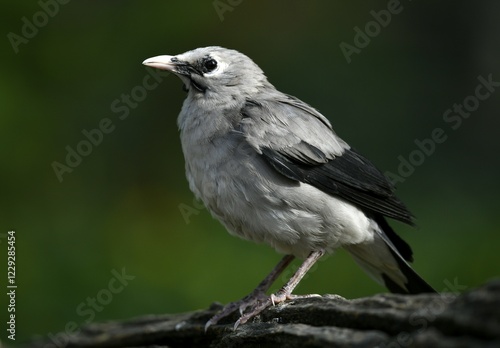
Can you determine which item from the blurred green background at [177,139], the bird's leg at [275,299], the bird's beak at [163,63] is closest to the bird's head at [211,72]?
the bird's beak at [163,63]

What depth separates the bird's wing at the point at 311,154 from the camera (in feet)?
15.8

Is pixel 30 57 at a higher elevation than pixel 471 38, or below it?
below

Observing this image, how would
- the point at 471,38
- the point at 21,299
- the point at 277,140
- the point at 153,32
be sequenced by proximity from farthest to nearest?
the point at 471,38, the point at 153,32, the point at 21,299, the point at 277,140

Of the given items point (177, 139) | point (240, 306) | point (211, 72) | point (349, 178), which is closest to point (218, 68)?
point (211, 72)

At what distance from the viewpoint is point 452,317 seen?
2.73 meters

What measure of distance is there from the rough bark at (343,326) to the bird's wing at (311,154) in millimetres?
945

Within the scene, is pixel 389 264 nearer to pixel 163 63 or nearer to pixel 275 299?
pixel 275 299

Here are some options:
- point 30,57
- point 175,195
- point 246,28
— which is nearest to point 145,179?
Result: point 175,195

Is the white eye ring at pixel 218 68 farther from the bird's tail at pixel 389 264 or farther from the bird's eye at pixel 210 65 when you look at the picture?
the bird's tail at pixel 389 264

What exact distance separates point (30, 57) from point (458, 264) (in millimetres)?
4481

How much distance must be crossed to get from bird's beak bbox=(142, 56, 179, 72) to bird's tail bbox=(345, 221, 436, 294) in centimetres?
184

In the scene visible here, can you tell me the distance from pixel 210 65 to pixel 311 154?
1.00 meters

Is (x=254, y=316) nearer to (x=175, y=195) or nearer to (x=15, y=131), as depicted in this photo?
(x=175, y=195)

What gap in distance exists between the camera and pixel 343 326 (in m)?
3.35
